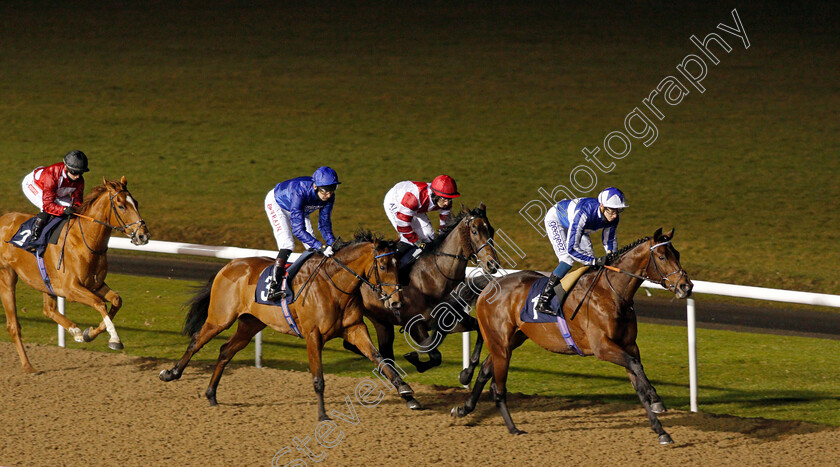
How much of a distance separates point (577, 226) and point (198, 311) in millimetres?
2831

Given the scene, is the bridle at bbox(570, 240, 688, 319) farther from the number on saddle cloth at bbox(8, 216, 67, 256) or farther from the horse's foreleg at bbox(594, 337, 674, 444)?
the number on saddle cloth at bbox(8, 216, 67, 256)

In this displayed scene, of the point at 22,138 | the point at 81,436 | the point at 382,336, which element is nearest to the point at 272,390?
the point at 382,336

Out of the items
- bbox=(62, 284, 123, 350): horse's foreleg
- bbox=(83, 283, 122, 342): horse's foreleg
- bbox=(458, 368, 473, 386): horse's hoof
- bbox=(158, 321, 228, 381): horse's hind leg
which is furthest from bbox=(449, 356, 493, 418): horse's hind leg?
bbox=(83, 283, 122, 342): horse's foreleg

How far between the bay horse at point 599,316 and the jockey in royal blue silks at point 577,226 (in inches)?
4.9

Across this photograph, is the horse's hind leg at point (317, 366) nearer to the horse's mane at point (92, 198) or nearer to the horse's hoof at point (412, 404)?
the horse's hoof at point (412, 404)

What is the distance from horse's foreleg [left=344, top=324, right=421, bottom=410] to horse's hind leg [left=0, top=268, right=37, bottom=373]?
2.68m

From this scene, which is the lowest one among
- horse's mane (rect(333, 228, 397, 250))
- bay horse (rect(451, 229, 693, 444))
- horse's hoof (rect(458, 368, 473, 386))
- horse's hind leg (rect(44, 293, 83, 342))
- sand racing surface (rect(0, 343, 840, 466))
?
sand racing surface (rect(0, 343, 840, 466))

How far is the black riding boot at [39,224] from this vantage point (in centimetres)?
816

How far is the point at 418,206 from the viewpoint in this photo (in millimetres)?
7988

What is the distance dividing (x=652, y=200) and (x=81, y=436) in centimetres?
993

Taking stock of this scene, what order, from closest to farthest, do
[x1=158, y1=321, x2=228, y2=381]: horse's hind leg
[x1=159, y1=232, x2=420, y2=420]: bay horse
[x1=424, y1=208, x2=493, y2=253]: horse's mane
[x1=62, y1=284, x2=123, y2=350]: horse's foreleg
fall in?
1. [x1=159, y1=232, x2=420, y2=420]: bay horse
2. [x1=158, y1=321, x2=228, y2=381]: horse's hind leg
3. [x1=424, y1=208, x2=493, y2=253]: horse's mane
4. [x1=62, y1=284, x2=123, y2=350]: horse's foreleg

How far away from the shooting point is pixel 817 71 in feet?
67.8

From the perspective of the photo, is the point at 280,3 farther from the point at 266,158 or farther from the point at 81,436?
the point at 81,436

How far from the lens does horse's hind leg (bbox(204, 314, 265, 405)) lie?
7.26 m
